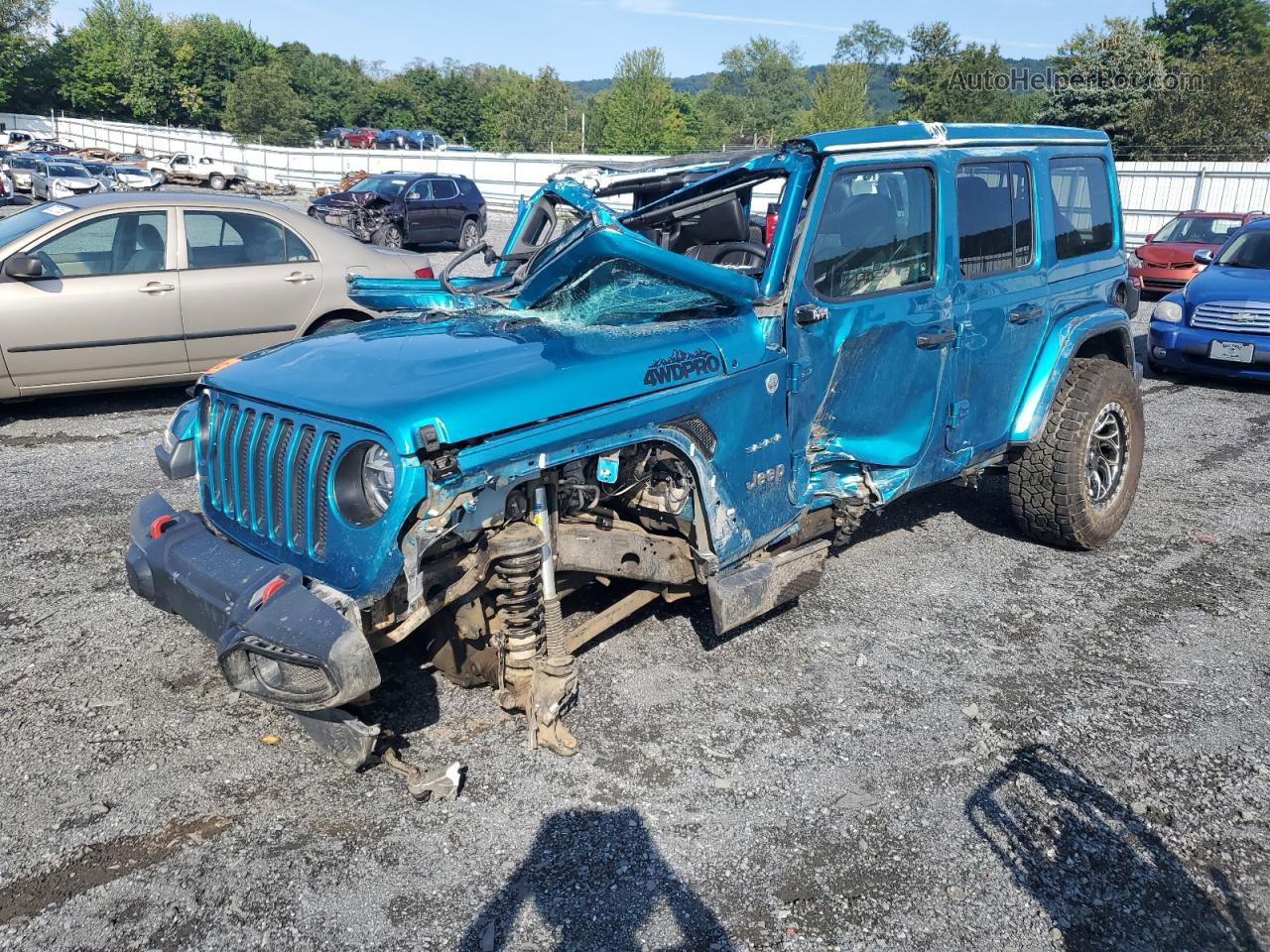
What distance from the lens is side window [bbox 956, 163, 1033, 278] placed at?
14.6 ft

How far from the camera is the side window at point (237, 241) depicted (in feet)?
24.9

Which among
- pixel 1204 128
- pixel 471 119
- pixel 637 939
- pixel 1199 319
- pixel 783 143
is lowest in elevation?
pixel 637 939

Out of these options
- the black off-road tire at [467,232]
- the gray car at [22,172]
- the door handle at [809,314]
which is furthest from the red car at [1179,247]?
the gray car at [22,172]

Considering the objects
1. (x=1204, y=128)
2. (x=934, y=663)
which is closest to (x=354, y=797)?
(x=934, y=663)

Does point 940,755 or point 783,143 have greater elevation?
point 783,143

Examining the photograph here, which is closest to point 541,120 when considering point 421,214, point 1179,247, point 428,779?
point 421,214

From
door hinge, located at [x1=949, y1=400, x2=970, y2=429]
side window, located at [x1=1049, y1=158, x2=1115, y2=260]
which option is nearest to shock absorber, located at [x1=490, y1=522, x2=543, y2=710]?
door hinge, located at [x1=949, y1=400, x2=970, y2=429]

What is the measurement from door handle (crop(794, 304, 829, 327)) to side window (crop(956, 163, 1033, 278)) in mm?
1019

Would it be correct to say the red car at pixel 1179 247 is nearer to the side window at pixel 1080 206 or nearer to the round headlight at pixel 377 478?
the side window at pixel 1080 206

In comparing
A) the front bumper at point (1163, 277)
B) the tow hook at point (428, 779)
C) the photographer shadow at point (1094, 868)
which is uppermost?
the front bumper at point (1163, 277)

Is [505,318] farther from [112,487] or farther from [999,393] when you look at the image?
[112,487]

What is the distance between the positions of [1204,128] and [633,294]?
40.2 m

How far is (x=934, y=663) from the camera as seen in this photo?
417 centimetres

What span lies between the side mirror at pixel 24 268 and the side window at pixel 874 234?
5.75m
